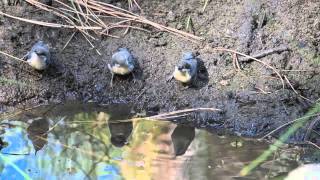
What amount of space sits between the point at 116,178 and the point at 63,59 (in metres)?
1.61

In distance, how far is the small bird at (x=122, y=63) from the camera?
5244mm

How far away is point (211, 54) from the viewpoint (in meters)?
5.50

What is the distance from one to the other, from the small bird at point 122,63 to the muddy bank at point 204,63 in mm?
129

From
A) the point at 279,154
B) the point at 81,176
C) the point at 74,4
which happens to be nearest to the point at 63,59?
the point at 74,4

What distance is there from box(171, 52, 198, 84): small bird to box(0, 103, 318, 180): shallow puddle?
0.42 metres

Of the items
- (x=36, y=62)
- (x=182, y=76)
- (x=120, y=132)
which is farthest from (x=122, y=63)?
(x=36, y=62)

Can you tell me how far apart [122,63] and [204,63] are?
758 millimetres

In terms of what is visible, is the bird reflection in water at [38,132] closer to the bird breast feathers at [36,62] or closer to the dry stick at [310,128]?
the bird breast feathers at [36,62]

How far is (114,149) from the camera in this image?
4707mm

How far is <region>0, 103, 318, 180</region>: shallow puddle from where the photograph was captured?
4.40m

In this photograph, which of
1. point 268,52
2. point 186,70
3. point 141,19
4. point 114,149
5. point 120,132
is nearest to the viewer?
point 114,149

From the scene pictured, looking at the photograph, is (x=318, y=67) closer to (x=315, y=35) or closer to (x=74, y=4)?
(x=315, y=35)

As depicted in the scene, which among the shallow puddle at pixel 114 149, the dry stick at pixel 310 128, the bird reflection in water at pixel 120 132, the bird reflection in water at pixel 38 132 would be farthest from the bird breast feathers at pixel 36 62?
the dry stick at pixel 310 128

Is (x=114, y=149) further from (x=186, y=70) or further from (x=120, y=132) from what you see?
(x=186, y=70)
